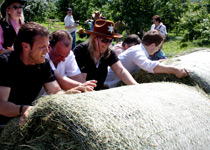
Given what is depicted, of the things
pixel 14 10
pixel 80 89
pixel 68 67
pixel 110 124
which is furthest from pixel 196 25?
pixel 110 124

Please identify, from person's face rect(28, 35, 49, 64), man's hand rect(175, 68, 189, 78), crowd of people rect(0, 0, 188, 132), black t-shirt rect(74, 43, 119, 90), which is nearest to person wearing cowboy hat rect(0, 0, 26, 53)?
crowd of people rect(0, 0, 188, 132)

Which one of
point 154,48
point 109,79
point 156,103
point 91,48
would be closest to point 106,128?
point 156,103

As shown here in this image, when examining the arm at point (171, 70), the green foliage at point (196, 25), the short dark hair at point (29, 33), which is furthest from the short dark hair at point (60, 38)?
the green foliage at point (196, 25)

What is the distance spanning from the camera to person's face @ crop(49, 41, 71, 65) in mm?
3240

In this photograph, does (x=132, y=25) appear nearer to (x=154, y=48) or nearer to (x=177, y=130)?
(x=154, y=48)

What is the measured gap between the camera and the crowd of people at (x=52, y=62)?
2541mm

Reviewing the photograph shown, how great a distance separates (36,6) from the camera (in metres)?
13.2

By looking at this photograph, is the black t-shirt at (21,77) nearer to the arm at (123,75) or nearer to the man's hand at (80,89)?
the man's hand at (80,89)

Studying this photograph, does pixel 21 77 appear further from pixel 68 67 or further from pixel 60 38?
pixel 68 67

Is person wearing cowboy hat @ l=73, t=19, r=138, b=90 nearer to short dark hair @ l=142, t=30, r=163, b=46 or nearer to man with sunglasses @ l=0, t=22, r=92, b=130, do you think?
short dark hair @ l=142, t=30, r=163, b=46

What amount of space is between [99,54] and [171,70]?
105 cm

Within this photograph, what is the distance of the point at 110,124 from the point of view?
2.08 meters

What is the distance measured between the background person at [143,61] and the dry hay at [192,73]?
0.10 metres

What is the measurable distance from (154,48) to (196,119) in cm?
201
